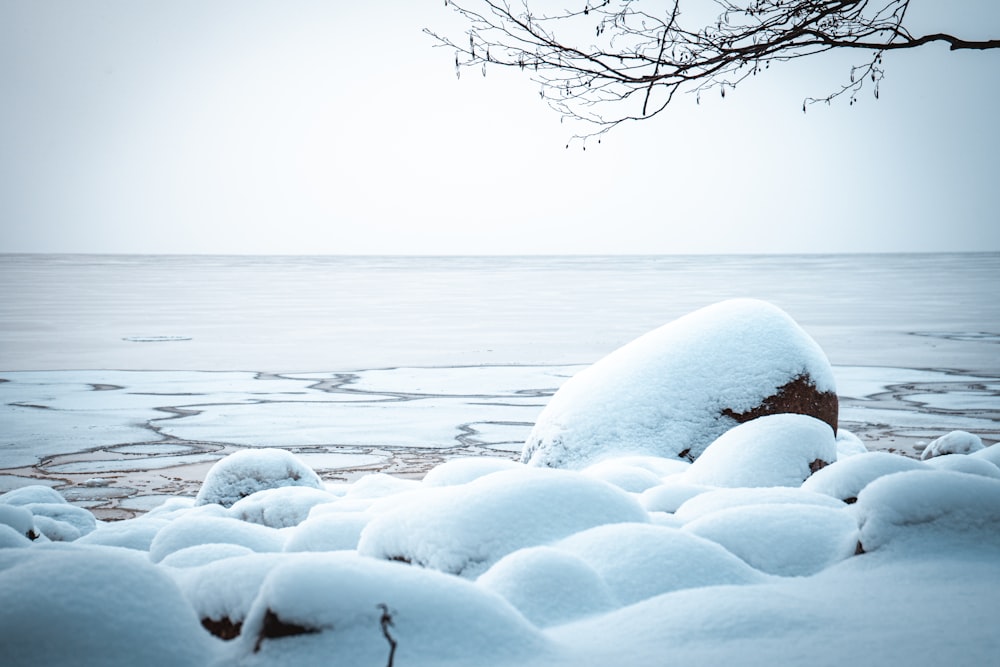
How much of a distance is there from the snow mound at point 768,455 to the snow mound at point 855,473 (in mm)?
631

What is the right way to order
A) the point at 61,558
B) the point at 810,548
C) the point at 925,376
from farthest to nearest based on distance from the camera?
the point at 925,376, the point at 810,548, the point at 61,558

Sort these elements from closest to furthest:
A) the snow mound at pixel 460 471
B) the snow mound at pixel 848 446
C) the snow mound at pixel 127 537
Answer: the snow mound at pixel 127 537, the snow mound at pixel 460 471, the snow mound at pixel 848 446

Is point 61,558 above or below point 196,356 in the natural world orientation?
above

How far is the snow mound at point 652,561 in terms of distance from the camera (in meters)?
2.38

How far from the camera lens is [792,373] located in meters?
5.80

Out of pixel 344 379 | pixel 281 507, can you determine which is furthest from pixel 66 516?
pixel 344 379

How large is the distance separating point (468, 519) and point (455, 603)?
73 centimetres

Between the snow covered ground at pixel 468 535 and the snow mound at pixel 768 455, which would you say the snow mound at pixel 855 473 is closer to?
the snow covered ground at pixel 468 535

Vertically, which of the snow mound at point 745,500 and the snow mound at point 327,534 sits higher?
the snow mound at point 745,500

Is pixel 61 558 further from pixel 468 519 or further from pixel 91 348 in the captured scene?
pixel 91 348

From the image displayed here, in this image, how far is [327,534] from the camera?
3.18 metres

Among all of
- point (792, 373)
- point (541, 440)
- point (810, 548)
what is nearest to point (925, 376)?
point (792, 373)

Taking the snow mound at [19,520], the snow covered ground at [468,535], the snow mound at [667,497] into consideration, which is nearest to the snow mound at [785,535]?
the snow covered ground at [468,535]

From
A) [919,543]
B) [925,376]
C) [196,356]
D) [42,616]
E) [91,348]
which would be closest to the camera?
[42,616]
